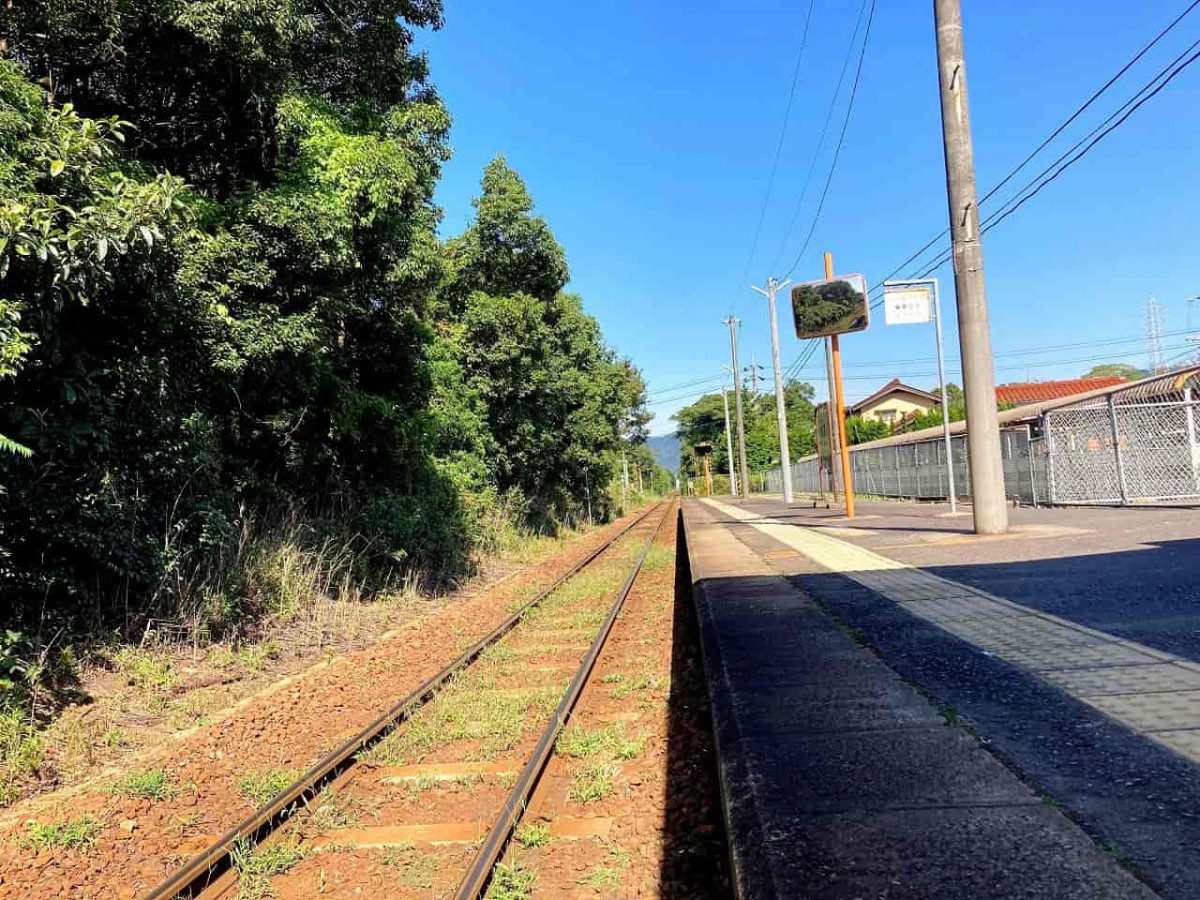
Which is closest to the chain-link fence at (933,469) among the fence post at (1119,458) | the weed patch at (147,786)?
the fence post at (1119,458)

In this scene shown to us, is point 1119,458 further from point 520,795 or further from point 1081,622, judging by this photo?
point 520,795

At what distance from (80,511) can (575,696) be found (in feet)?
13.8

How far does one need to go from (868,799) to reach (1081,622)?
131 inches

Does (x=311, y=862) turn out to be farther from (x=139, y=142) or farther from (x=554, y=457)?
(x=554, y=457)

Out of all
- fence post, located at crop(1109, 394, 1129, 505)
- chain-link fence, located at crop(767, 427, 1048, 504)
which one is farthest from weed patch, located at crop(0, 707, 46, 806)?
fence post, located at crop(1109, 394, 1129, 505)

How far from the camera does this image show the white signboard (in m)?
14.4

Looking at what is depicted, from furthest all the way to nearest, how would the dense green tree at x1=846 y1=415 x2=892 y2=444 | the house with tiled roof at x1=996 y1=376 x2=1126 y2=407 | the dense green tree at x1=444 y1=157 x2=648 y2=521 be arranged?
the dense green tree at x1=846 y1=415 x2=892 y2=444, the house with tiled roof at x1=996 y1=376 x2=1126 y2=407, the dense green tree at x1=444 y1=157 x2=648 y2=521

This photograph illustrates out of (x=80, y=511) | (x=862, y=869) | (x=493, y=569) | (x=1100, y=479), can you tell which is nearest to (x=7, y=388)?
(x=80, y=511)

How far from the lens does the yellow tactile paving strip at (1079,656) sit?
3.43 meters

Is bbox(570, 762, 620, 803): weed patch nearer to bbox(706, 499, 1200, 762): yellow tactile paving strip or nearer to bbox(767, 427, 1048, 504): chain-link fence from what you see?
bbox(706, 499, 1200, 762): yellow tactile paving strip

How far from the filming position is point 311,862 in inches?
144

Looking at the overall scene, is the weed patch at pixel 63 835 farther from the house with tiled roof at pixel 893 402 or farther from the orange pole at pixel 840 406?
the house with tiled roof at pixel 893 402

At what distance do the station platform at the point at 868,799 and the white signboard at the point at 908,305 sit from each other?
34.7ft

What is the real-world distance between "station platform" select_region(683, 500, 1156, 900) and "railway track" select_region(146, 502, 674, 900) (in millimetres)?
1241
